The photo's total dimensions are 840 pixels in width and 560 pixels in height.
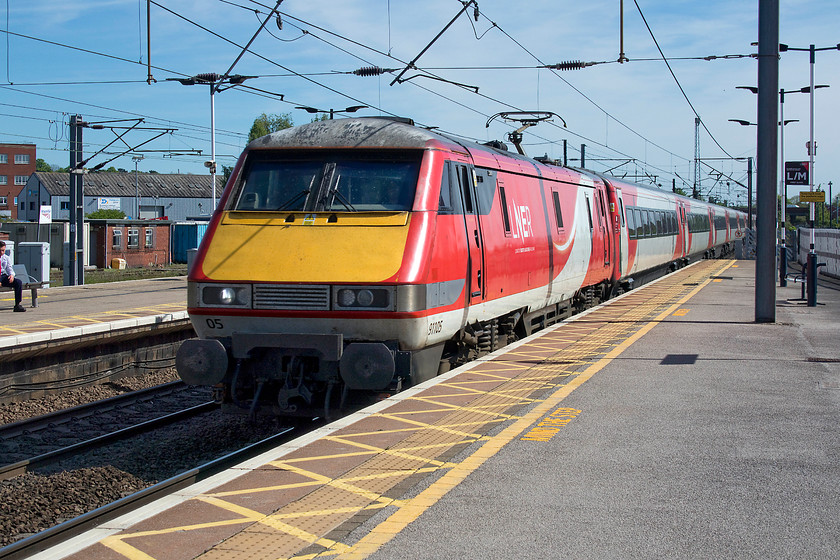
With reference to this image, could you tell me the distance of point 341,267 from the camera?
841 cm

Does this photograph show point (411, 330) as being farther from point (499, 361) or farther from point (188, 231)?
point (188, 231)

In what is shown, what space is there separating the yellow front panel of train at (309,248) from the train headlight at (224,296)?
10cm

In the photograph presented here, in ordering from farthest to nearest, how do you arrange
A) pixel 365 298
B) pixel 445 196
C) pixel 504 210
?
1. pixel 504 210
2. pixel 445 196
3. pixel 365 298

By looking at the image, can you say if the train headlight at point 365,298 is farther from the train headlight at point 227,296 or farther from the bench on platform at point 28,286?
the bench on platform at point 28,286

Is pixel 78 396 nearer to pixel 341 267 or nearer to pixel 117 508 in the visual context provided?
pixel 117 508

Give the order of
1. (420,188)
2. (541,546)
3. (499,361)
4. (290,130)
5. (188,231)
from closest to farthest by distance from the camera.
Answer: (541,546) < (420,188) < (290,130) < (499,361) < (188,231)

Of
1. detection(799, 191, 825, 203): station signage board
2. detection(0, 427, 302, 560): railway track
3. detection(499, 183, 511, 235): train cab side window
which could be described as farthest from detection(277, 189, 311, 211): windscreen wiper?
detection(799, 191, 825, 203): station signage board

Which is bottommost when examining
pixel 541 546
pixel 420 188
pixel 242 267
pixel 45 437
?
pixel 45 437

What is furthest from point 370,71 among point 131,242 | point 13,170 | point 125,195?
point 13,170

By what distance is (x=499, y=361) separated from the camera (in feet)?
35.9

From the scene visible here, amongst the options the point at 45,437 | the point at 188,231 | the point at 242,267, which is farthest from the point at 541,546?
the point at 188,231

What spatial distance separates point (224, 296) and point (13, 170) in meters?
102

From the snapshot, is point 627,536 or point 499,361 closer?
point 627,536

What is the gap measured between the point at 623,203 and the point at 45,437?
1588 centimetres
